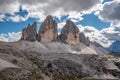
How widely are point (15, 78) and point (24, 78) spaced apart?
235 inches

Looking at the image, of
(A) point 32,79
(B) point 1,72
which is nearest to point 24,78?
(A) point 32,79

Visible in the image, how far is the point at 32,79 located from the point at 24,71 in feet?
40.3

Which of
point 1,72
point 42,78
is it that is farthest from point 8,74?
point 42,78

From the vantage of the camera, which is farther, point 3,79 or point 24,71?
point 24,71

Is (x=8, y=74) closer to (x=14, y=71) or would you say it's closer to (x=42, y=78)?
(x=14, y=71)

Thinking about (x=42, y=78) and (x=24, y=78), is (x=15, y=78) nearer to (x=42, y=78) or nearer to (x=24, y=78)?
(x=24, y=78)

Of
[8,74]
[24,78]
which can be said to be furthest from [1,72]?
[24,78]

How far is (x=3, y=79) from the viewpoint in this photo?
184m

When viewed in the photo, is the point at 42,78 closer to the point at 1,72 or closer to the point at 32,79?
the point at 32,79

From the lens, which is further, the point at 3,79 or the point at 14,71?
the point at 14,71

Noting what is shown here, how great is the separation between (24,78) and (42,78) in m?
12.2

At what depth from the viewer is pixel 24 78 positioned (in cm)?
18850

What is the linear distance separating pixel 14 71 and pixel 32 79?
54.7 feet

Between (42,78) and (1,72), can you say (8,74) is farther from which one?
(42,78)
